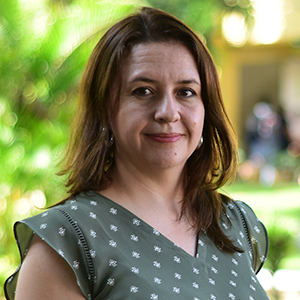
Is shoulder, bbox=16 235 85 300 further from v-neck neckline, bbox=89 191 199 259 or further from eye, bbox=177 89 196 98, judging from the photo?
eye, bbox=177 89 196 98

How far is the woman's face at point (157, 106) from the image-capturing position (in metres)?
1.39

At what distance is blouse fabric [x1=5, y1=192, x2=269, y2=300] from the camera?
1.21 metres

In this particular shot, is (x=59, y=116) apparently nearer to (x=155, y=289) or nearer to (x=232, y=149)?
(x=232, y=149)

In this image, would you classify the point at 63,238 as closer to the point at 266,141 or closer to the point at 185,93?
the point at 185,93

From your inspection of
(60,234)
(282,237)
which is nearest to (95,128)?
(60,234)

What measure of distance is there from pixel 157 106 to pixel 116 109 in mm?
141

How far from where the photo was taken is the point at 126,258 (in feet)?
4.17

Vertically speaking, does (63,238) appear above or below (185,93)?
below

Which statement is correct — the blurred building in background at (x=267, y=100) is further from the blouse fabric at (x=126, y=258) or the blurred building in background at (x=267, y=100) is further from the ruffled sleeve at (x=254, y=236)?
the blouse fabric at (x=126, y=258)

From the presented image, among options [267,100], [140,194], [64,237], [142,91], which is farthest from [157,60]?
[267,100]

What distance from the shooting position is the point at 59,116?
4082mm

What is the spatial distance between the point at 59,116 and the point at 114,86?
274 cm

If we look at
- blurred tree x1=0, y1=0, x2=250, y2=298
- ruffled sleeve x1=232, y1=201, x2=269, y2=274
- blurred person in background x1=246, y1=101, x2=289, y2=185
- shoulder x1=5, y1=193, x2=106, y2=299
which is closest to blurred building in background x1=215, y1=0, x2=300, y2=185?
blurred person in background x1=246, y1=101, x2=289, y2=185

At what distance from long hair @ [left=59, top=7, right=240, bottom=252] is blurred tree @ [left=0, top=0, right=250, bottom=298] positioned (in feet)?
7.45
